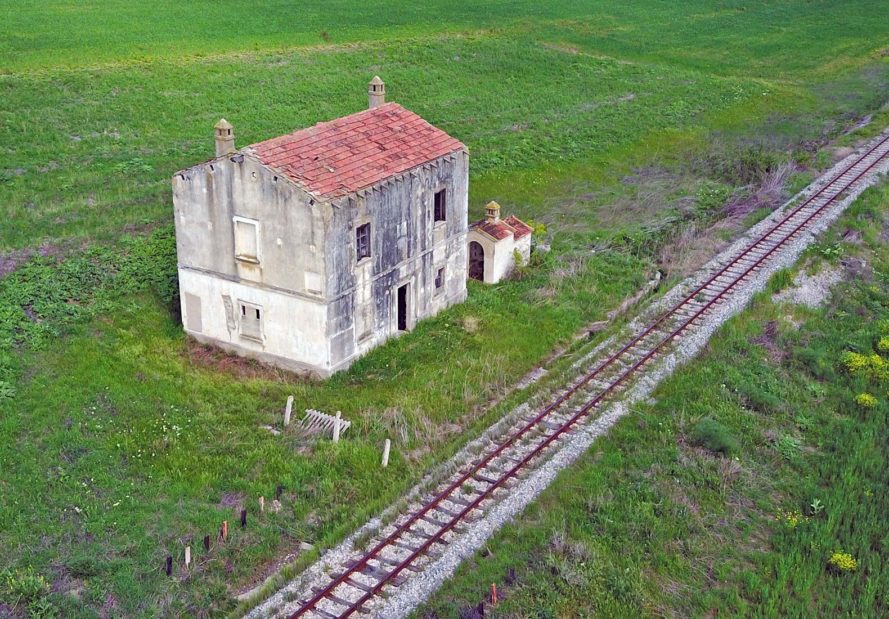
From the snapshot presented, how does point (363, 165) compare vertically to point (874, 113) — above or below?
above

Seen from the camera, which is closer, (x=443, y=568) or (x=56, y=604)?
(x=56, y=604)

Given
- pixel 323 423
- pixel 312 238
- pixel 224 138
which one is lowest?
pixel 323 423

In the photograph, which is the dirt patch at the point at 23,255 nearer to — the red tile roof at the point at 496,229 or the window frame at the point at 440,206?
the window frame at the point at 440,206

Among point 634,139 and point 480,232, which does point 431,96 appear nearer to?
point 634,139

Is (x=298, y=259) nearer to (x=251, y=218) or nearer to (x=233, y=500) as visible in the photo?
(x=251, y=218)

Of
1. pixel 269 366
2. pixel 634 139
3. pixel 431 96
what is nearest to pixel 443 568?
pixel 269 366

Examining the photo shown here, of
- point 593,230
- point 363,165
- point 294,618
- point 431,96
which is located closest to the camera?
point 294,618

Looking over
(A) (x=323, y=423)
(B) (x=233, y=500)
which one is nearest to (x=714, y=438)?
(A) (x=323, y=423)
